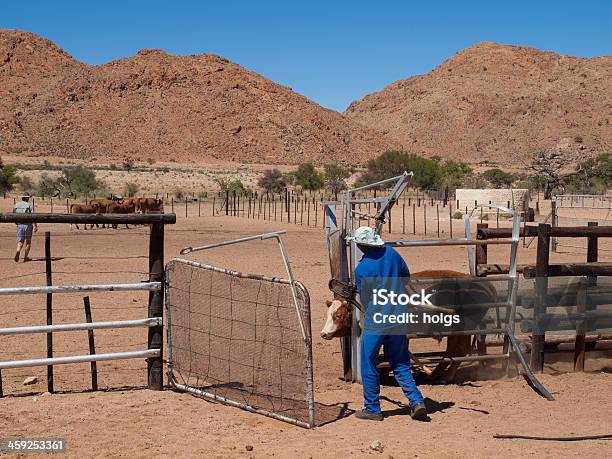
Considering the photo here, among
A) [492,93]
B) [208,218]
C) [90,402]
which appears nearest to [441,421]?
[90,402]

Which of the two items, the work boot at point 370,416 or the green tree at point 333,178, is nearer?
the work boot at point 370,416

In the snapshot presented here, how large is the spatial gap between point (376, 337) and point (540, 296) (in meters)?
2.31

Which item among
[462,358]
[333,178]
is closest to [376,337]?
[462,358]

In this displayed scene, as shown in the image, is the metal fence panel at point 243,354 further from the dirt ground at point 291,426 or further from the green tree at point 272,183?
the green tree at point 272,183

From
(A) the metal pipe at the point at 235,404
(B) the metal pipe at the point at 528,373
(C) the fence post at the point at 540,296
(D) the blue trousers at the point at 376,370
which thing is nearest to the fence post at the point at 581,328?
(C) the fence post at the point at 540,296

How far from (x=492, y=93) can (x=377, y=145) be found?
26.8 meters

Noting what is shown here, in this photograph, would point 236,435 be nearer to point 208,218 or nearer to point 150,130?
point 208,218

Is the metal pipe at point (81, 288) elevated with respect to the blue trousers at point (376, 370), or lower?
elevated

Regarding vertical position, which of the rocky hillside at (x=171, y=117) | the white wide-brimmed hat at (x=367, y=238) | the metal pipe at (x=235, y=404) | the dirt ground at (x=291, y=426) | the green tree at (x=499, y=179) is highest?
the rocky hillside at (x=171, y=117)

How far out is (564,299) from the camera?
842 centimetres

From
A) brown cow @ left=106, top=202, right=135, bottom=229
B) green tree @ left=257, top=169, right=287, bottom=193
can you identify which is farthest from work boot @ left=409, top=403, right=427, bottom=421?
green tree @ left=257, top=169, right=287, bottom=193

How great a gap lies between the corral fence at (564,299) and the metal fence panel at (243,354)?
2289mm

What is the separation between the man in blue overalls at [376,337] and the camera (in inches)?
267

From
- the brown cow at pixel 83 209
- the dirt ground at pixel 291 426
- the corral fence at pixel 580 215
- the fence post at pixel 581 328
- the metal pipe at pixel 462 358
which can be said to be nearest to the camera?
the dirt ground at pixel 291 426
